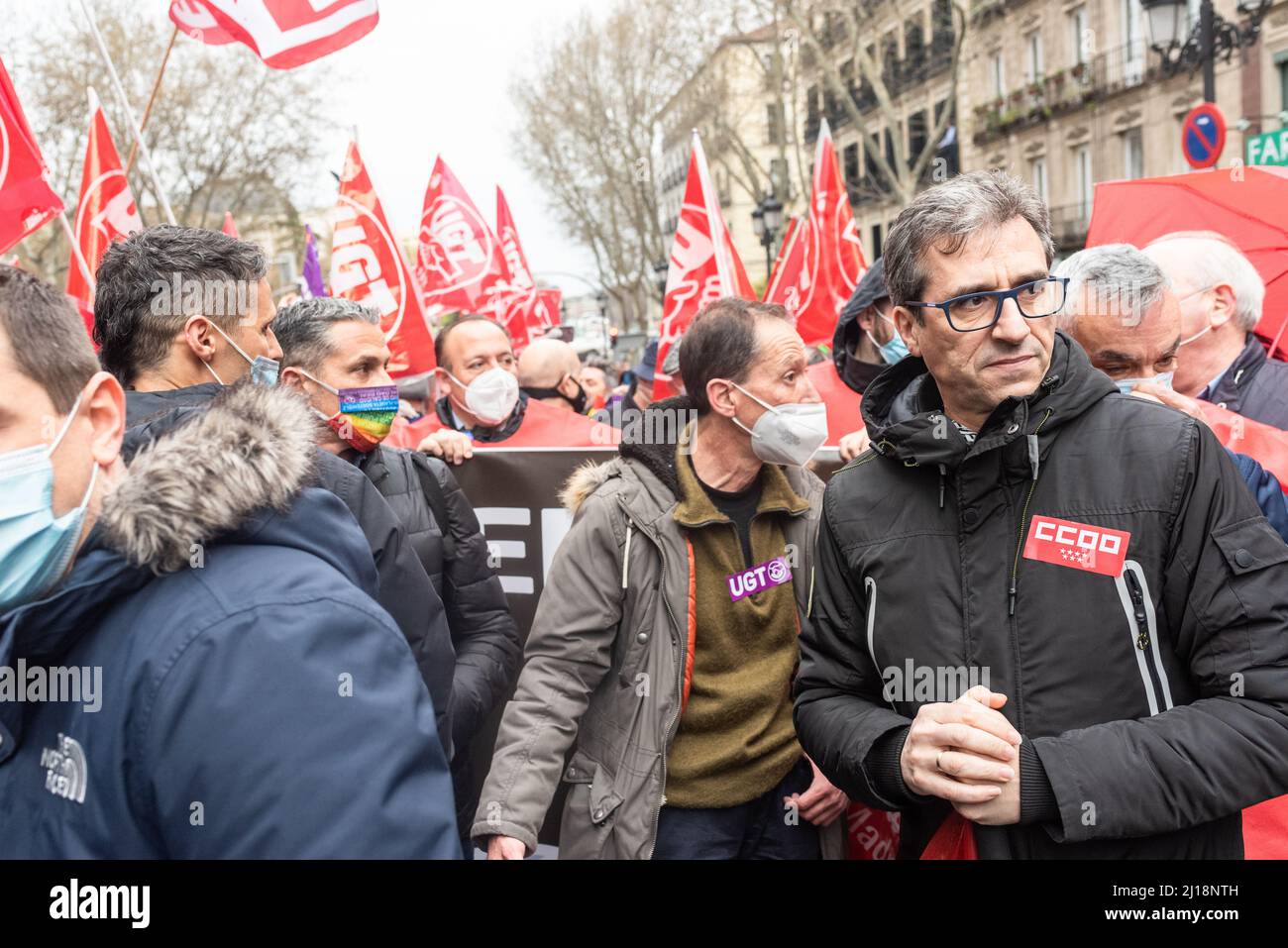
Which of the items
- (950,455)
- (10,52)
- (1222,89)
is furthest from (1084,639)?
(1222,89)

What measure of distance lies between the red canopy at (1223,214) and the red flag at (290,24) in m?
3.17

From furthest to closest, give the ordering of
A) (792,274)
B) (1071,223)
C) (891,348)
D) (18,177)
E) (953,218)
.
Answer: (1071,223), (792,274), (891,348), (18,177), (953,218)

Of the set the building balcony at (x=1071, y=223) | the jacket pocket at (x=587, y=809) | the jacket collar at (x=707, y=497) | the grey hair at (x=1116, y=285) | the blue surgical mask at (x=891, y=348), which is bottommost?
the jacket pocket at (x=587, y=809)

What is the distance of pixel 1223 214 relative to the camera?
4.17 metres

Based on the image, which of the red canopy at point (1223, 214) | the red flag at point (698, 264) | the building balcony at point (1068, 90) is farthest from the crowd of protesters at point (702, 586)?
the building balcony at point (1068, 90)

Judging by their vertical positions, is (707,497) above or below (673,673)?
above

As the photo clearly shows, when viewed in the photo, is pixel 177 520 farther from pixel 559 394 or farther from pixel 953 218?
pixel 559 394

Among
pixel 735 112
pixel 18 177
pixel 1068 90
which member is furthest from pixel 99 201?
pixel 1068 90

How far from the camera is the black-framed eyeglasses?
2.07 meters

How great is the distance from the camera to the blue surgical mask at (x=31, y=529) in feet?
4.63

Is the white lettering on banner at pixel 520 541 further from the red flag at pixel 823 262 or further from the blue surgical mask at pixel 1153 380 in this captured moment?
the red flag at pixel 823 262

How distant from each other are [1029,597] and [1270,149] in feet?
20.7

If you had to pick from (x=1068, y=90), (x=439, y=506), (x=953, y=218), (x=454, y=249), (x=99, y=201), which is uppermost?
(x=1068, y=90)
